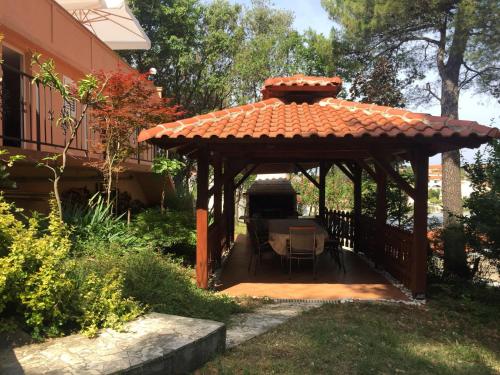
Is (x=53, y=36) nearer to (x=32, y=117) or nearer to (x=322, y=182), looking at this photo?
(x=32, y=117)

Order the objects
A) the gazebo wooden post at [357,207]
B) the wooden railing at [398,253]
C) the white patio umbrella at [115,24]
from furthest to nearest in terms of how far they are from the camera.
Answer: the gazebo wooden post at [357,207] → the white patio umbrella at [115,24] → the wooden railing at [398,253]

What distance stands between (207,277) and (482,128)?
16.7 ft

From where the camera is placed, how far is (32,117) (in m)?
7.92

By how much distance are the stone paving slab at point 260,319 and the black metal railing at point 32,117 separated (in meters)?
4.15

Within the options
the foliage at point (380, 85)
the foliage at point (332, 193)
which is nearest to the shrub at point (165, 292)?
the foliage at point (380, 85)

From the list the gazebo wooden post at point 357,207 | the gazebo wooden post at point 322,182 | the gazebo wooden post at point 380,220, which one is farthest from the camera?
the gazebo wooden post at point 322,182

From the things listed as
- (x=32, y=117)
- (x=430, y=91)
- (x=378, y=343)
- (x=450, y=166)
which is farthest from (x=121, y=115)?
(x=430, y=91)

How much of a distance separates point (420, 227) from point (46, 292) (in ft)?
19.0

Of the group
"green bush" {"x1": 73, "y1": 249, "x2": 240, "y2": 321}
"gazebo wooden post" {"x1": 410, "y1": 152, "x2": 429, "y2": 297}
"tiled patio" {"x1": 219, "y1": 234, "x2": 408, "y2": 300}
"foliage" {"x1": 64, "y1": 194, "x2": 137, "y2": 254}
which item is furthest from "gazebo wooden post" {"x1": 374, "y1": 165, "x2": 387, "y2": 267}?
"foliage" {"x1": 64, "y1": 194, "x2": 137, "y2": 254}

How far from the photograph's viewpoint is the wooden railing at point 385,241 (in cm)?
783

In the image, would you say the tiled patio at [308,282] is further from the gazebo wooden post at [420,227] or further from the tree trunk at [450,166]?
the tree trunk at [450,166]

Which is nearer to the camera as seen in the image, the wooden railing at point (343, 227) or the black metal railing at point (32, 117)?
the black metal railing at point (32, 117)

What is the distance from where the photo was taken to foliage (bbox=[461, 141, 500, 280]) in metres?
7.11

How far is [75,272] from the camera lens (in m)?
4.68
